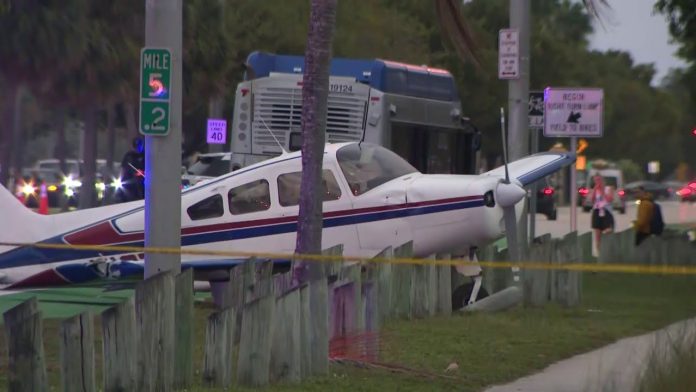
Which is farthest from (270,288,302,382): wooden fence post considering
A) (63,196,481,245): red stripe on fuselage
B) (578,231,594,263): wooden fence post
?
(578,231,594,263): wooden fence post

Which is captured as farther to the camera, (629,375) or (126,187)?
(126,187)

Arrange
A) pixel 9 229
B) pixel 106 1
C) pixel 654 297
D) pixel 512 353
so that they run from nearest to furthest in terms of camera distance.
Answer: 1. pixel 512 353
2. pixel 9 229
3. pixel 654 297
4. pixel 106 1

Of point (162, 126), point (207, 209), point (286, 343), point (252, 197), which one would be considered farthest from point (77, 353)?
point (252, 197)

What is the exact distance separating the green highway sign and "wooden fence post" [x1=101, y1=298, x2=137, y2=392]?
2940 mm

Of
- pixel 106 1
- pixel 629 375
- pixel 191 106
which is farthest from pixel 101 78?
pixel 629 375

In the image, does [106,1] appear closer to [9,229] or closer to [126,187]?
[126,187]

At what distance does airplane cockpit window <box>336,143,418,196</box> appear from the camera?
16.8m

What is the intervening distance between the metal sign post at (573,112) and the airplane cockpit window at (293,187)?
6.39m

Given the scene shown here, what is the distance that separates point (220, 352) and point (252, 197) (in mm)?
6323

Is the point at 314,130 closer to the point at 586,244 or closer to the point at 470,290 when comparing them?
the point at 470,290

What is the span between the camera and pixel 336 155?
16766mm

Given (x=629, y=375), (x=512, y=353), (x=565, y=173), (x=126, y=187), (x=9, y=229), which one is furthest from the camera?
(x=565, y=173)

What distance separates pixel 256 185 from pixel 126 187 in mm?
11130

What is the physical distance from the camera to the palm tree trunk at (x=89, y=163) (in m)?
42.5
